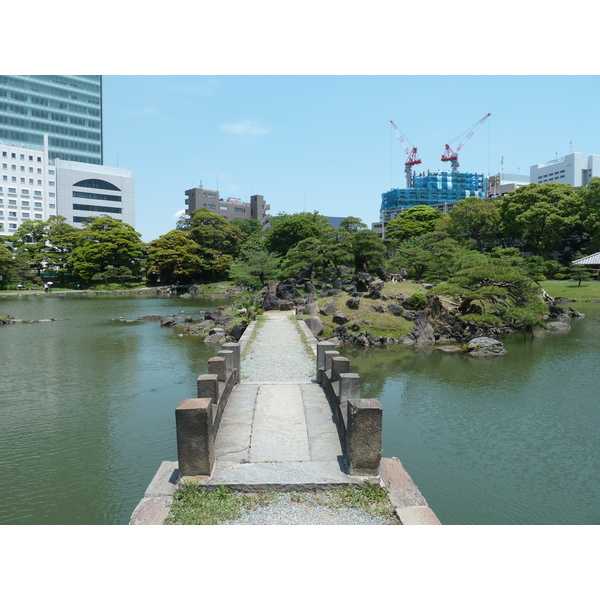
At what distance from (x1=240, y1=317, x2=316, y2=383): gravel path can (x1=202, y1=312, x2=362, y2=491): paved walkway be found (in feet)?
0.09

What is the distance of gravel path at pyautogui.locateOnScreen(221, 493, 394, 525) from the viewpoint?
5.40 meters

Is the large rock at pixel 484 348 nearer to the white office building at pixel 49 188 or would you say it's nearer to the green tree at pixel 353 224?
the green tree at pixel 353 224

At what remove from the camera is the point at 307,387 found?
1070cm

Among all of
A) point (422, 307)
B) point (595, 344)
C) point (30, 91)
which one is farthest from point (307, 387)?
point (30, 91)

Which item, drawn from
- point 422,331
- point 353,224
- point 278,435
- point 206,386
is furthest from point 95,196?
point 278,435

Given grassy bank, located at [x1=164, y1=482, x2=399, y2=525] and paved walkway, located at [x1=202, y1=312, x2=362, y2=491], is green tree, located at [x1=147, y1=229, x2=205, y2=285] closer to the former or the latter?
paved walkway, located at [x1=202, y1=312, x2=362, y2=491]

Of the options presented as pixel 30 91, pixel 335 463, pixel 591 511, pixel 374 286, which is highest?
pixel 30 91

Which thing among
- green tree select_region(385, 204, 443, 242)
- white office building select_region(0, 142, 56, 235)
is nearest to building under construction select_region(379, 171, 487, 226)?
green tree select_region(385, 204, 443, 242)

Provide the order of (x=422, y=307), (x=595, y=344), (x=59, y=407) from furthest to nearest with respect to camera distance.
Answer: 1. (x=422, y=307)
2. (x=595, y=344)
3. (x=59, y=407)

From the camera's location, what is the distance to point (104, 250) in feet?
192

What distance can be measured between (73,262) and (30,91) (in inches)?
1771

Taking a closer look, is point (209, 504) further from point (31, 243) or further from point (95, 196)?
point (95, 196)

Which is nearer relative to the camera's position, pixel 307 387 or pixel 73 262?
pixel 307 387

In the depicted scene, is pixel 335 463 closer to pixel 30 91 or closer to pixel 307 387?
pixel 307 387
